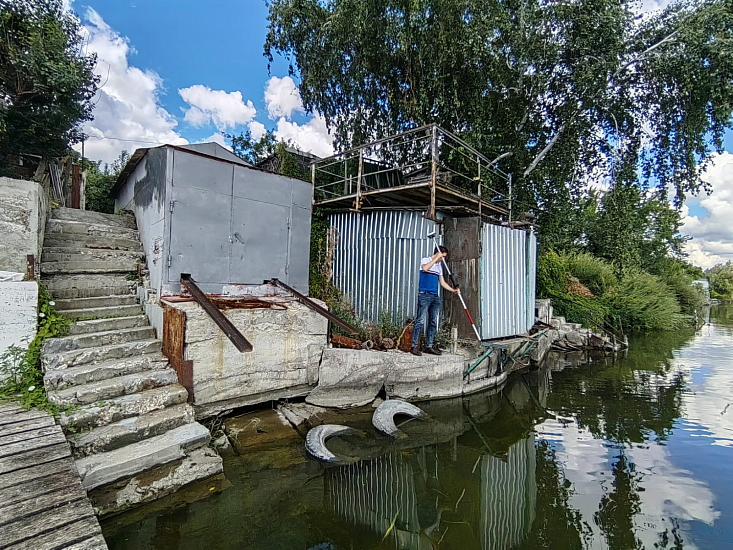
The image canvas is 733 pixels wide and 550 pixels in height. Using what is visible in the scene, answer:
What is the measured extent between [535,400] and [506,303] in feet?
7.03

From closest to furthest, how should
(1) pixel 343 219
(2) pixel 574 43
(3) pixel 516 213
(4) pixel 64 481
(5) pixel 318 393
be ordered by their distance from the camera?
(4) pixel 64 481 < (5) pixel 318 393 < (1) pixel 343 219 < (2) pixel 574 43 < (3) pixel 516 213

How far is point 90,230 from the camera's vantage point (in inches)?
226

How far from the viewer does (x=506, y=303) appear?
7.51 meters

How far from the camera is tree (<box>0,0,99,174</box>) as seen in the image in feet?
26.6

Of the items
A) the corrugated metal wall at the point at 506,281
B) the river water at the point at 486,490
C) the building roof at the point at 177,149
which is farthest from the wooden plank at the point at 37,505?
the corrugated metal wall at the point at 506,281

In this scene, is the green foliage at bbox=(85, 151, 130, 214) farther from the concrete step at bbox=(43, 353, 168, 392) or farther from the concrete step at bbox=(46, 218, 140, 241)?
the concrete step at bbox=(43, 353, 168, 392)

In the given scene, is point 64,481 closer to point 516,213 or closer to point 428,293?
point 428,293

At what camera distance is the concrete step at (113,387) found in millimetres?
3156

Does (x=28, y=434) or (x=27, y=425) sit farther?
(x=27, y=425)

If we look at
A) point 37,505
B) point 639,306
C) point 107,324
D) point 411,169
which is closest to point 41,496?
point 37,505

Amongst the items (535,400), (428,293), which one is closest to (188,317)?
(428,293)

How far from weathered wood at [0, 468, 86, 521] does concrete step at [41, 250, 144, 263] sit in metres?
4.03

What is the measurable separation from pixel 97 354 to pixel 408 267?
5.14m

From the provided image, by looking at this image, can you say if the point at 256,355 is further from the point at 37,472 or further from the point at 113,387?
the point at 37,472
